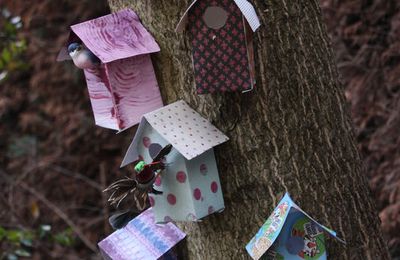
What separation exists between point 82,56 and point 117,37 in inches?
4.7

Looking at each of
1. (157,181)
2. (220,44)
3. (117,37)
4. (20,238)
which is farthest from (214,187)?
(20,238)

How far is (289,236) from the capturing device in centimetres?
175

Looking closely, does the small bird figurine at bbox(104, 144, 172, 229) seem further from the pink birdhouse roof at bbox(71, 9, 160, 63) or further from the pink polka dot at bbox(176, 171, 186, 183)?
the pink birdhouse roof at bbox(71, 9, 160, 63)

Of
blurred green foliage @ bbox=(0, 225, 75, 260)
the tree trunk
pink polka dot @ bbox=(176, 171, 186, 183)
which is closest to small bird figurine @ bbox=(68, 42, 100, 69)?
the tree trunk

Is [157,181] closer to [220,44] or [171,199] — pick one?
[171,199]

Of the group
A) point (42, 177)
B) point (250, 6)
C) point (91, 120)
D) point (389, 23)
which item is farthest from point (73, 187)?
point (250, 6)

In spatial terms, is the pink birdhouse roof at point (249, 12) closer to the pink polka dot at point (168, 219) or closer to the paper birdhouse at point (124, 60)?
the paper birdhouse at point (124, 60)

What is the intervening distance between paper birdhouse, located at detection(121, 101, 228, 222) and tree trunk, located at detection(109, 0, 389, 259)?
36 millimetres

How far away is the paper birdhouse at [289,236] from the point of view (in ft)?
5.48

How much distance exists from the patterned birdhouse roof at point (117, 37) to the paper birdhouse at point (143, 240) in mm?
555

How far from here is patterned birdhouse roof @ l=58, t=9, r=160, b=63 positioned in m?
1.78

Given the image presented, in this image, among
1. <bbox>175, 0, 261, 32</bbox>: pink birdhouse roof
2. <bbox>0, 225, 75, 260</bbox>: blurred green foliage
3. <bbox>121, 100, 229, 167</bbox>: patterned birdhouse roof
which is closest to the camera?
<bbox>175, 0, 261, 32</bbox>: pink birdhouse roof

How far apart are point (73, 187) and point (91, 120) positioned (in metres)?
0.61

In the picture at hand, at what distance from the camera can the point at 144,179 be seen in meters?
1.73
